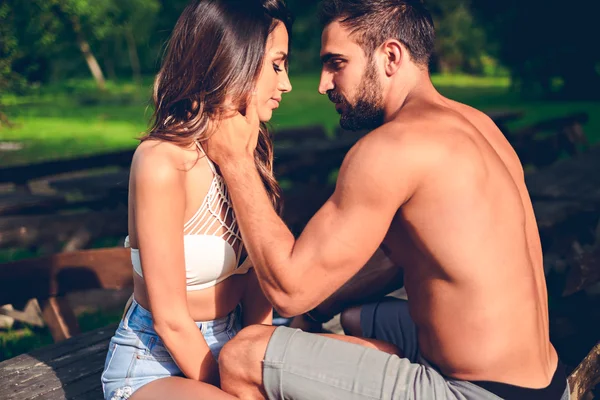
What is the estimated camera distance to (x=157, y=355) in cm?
260

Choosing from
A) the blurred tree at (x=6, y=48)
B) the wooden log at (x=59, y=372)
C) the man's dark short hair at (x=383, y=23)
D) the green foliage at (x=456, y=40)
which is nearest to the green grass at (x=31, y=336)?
the wooden log at (x=59, y=372)

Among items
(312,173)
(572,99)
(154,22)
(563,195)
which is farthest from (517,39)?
(154,22)

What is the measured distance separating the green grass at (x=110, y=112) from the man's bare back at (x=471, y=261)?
844 cm

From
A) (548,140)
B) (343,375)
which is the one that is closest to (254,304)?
(343,375)

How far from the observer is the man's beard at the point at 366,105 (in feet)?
9.48

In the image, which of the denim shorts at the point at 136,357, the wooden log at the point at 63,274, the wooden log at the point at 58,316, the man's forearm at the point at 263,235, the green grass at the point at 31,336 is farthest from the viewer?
the green grass at the point at 31,336

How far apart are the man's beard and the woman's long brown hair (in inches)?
17.1

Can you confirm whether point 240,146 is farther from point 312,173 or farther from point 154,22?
point 154,22

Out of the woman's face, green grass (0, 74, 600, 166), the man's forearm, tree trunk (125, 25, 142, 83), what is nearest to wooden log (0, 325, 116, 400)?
the man's forearm

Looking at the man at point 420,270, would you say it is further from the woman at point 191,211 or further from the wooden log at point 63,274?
the wooden log at point 63,274

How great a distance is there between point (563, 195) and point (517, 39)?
14889mm

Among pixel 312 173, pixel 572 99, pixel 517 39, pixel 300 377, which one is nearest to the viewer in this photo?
pixel 300 377

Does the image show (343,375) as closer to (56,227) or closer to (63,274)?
(63,274)

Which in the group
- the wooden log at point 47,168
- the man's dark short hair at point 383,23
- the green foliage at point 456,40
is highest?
the man's dark short hair at point 383,23
